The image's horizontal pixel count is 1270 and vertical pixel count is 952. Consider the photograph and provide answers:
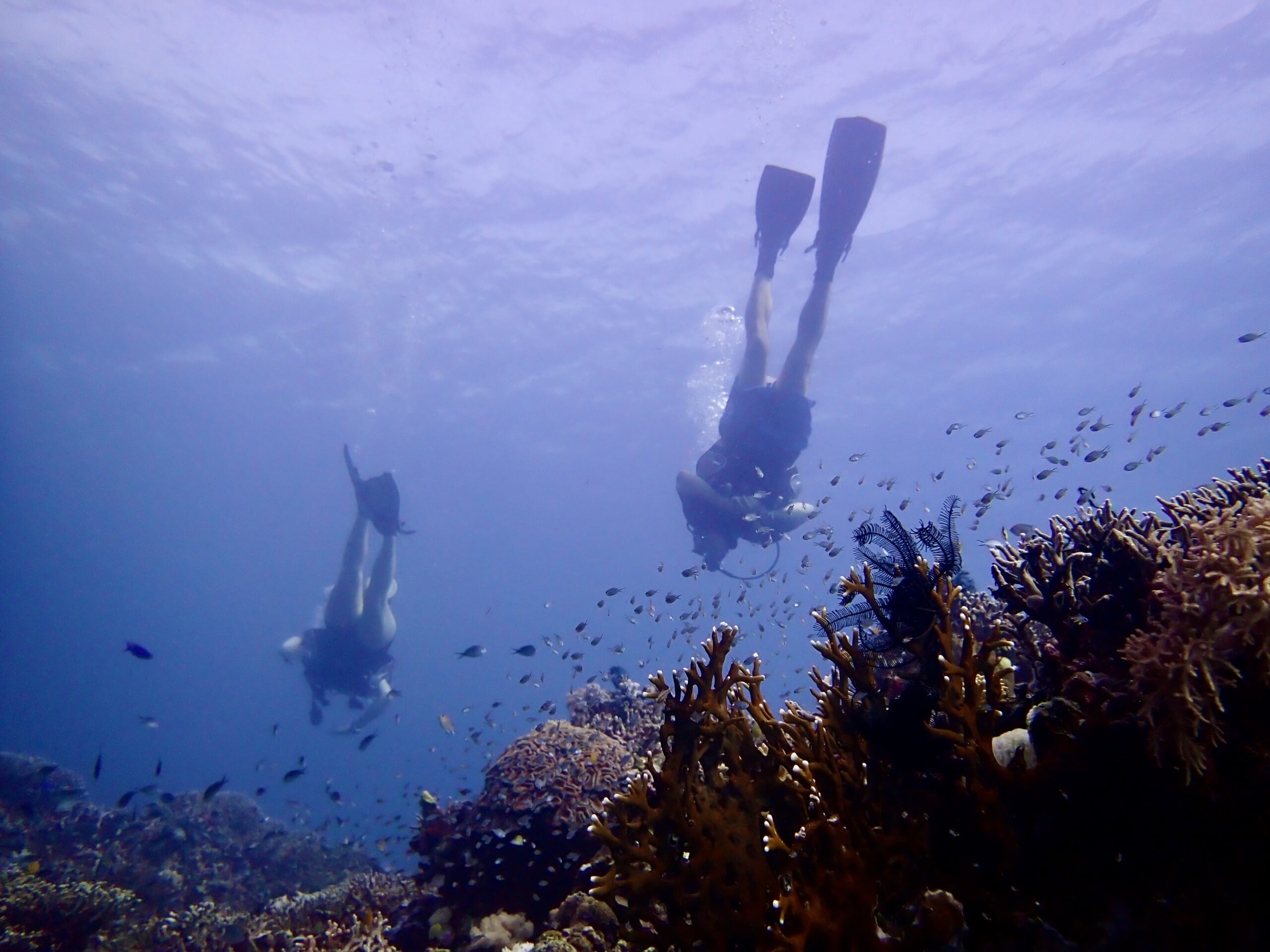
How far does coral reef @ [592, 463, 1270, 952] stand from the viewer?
2.11 m

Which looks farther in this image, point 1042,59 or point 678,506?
point 678,506

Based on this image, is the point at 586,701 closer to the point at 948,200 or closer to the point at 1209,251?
the point at 948,200

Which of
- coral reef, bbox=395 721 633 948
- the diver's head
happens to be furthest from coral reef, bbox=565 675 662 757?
the diver's head

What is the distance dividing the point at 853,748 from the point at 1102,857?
988 millimetres

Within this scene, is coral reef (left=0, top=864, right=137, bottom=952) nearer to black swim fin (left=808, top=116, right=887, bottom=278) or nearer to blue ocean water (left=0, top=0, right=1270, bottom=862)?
blue ocean water (left=0, top=0, right=1270, bottom=862)

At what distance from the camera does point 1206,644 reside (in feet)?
7.16

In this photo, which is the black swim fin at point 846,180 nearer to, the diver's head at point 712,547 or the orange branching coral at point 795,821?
the diver's head at point 712,547

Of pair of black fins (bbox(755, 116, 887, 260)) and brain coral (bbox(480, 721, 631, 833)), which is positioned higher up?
pair of black fins (bbox(755, 116, 887, 260))

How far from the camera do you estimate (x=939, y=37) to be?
1975 cm

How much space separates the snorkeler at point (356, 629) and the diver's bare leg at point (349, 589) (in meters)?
0.02

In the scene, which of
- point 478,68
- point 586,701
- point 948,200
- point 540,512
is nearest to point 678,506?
point 540,512

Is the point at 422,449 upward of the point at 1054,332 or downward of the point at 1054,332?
upward

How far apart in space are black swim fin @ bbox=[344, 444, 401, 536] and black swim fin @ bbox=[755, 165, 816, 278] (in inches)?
458

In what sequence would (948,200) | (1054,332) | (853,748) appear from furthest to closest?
(1054,332), (948,200), (853,748)
